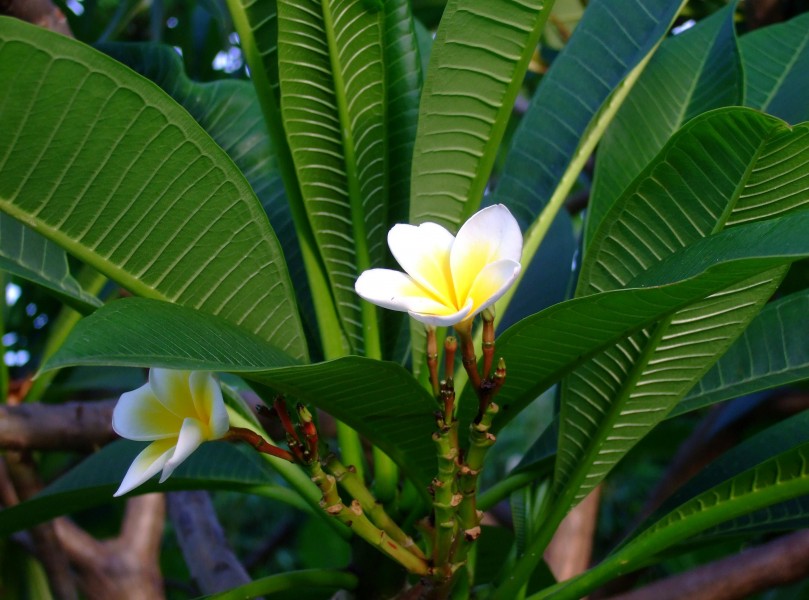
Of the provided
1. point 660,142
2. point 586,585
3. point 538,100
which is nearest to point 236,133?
point 538,100

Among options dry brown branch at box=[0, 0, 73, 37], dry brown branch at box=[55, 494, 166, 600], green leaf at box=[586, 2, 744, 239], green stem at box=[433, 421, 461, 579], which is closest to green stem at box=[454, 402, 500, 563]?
green stem at box=[433, 421, 461, 579]

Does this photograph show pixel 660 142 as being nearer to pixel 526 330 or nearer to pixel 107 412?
pixel 526 330

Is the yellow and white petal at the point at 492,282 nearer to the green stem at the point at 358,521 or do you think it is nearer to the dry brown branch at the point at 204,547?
the green stem at the point at 358,521

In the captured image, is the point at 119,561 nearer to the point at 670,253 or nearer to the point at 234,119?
the point at 234,119

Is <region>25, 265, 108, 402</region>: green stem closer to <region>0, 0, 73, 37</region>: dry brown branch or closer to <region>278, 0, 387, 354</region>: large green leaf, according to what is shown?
<region>0, 0, 73, 37</region>: dry brown branch

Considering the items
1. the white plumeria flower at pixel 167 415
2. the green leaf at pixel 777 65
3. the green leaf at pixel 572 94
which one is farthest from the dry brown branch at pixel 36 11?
the green leaf at pixel 777 65

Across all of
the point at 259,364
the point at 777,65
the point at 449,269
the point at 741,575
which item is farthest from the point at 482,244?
the point at 741,575

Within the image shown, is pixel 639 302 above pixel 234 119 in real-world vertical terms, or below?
below
